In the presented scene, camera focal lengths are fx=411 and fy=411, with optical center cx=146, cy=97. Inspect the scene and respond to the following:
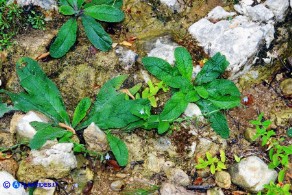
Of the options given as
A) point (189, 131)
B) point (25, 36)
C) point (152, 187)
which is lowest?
point (152, 187)

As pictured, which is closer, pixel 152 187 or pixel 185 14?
pixel 152 187

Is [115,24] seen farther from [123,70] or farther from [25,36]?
[25,36]

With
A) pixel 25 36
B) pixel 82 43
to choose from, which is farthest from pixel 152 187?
pixel 25 36

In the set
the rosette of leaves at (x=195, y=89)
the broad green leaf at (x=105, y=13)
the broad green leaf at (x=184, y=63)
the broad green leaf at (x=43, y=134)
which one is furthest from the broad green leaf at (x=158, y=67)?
the broad green leaf at (x=43, y=134)

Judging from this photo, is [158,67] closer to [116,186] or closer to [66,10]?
[66,10]

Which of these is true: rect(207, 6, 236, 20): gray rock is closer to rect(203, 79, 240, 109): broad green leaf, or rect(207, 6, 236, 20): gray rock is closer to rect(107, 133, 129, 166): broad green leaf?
rect(203, 79, 240, 109): broad green leaf

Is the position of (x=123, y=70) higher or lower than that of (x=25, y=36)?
lower

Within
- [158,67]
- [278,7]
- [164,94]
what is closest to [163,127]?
[164,94]
